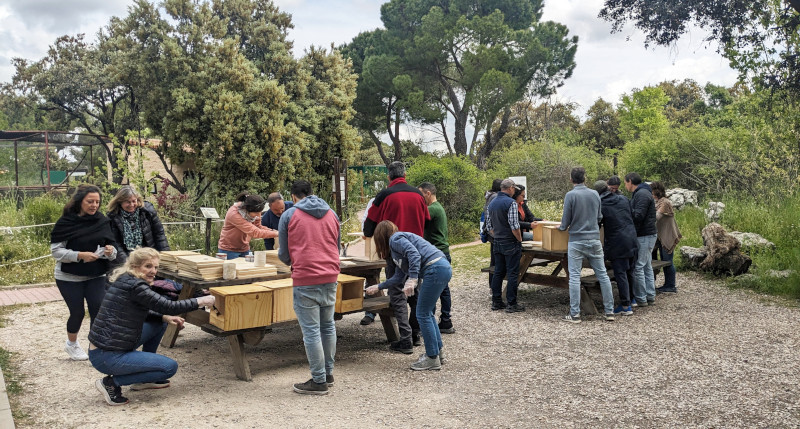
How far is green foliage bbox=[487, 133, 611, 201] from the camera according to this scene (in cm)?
2005

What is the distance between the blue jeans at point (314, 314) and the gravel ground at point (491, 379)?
0.87 feet

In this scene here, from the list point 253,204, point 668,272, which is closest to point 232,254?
point 253,204

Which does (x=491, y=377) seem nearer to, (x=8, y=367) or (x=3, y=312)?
(x=8, y=367)

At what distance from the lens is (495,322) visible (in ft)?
24.4

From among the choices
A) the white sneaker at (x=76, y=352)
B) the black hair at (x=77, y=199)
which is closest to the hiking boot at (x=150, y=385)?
the white sneaker at (x=76, y=352)

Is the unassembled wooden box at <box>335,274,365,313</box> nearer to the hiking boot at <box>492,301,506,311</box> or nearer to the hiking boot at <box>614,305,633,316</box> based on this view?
the hiking boot at <box>492,301,506,311</box>

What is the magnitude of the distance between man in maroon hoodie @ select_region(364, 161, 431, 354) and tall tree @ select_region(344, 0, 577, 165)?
21.8m

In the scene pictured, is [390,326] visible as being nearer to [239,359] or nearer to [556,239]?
[239,359]

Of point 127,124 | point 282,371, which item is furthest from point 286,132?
point 282,371

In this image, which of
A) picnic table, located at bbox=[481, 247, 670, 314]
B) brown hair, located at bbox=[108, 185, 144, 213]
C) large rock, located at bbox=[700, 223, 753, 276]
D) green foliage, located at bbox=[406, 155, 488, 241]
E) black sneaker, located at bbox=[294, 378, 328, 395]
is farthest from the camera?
green foliage, located at bbox=[406, 155, 488, 241]

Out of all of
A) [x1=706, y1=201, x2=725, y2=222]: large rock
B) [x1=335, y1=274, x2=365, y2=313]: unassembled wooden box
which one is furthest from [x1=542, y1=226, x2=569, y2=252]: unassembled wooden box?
[x1=706, y1=201, x2=725, y2=222]: large rock

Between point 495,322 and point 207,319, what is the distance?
3.43m

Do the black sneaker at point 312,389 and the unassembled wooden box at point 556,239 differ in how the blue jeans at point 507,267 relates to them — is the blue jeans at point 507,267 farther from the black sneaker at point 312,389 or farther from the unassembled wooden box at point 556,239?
the black sneaker at point 312,389

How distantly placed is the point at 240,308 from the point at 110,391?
43.9 inches
